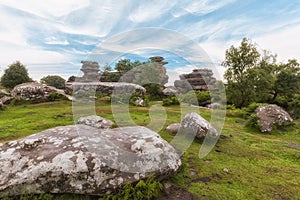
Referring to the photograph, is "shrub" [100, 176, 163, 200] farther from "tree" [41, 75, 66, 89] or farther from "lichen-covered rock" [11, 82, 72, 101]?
"tree" [41, 75, 66, 89]

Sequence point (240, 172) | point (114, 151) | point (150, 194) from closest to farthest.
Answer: point (150, 194) → point (114, 151) → point (240, 172)

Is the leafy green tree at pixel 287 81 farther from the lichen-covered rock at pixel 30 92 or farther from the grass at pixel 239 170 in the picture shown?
the lichen-covered rock at pixel 30 92

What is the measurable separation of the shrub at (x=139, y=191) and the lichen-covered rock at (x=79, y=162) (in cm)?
15

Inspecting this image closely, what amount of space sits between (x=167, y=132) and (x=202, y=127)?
6.60 feet

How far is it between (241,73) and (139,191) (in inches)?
1170

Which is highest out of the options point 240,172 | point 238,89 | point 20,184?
point 238,89

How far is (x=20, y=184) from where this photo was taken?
407 cm

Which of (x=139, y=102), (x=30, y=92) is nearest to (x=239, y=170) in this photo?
(x=139, y=102)

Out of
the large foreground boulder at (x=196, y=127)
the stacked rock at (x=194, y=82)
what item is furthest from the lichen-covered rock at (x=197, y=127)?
the stacked rock at (x=194, y=82)

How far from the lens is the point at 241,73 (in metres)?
29.0

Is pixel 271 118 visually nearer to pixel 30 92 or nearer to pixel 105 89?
pixel 105 89

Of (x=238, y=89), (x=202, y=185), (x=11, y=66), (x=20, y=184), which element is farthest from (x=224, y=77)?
(x=11, y=66)

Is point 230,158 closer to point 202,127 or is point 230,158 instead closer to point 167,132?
point 202,127

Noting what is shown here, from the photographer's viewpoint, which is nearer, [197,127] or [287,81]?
[197,127]
